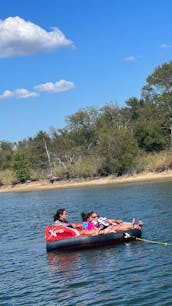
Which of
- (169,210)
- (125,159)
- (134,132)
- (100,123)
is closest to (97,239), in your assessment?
(169,210)

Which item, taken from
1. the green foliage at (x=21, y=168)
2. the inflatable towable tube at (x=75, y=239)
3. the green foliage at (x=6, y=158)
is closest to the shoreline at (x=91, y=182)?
the green foliage at (x=21, y=168)

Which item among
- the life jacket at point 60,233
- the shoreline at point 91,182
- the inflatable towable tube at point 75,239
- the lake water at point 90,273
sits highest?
the shoreline at point 91,182

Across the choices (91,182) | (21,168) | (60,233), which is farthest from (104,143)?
(60,233)

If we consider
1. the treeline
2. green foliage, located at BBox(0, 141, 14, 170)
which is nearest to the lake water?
the treeline

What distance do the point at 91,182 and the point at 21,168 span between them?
20.1 metres

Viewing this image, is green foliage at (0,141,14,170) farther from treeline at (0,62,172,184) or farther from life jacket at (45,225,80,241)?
life jacket at (45,225,80,241)

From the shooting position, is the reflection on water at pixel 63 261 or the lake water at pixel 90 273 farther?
the reflection on water at pixel 63 261

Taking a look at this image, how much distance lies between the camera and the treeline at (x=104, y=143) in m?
79.6

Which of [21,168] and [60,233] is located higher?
[21,168]

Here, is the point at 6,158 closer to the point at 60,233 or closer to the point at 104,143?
the point at 104,143

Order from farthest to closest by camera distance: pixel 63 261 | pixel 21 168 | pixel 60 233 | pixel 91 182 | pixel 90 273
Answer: pixel 21 168 → pixel 91 182 → pixel 60 233 → pixel 63 261 → pixel 90 273

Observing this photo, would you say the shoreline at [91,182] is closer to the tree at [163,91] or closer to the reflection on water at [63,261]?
the tree at [163,91]

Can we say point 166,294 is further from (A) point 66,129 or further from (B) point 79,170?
(A) point 66,129

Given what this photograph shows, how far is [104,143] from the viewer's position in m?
81.5
